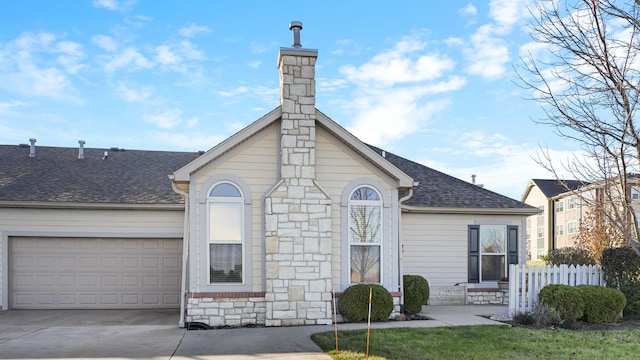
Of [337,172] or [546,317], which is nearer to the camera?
[546,317]

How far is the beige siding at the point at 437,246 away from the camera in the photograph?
16344mm

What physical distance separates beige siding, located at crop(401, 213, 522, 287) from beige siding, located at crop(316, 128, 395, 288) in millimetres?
3662

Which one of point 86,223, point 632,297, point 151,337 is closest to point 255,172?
point 151,337

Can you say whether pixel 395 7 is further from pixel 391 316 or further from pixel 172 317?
pixel 172 317

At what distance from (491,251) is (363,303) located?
6221mm

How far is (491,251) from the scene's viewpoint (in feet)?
54.7

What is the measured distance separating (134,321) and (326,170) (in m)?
5.65

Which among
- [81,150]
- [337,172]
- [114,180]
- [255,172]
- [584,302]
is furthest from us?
[81,150]

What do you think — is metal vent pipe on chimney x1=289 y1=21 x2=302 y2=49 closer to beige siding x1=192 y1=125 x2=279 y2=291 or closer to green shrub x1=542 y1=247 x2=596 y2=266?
beige siding x1=192 y1=125 x2=279 y2=291

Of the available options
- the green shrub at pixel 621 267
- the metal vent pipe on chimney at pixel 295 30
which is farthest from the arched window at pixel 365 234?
the green shrub at pixel 621 267

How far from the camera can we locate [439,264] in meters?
16.4

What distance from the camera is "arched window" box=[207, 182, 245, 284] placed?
479 inches

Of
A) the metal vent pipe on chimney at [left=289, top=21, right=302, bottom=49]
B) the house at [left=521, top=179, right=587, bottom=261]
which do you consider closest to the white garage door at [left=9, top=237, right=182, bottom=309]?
the metal vent pipe on chimney at [left=289, top=21, right=302, bottom=49]

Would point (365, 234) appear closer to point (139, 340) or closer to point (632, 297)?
point (139, 340)
